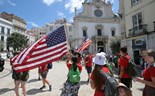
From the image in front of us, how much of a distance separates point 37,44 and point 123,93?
9.56 feet

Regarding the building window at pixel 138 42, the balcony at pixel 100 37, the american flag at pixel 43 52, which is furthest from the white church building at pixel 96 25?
the american flag at pixel 43 52

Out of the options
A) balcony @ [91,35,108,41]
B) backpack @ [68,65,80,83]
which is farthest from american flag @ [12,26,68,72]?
balcony @ [91,35,108,41]

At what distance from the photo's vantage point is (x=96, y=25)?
162ft

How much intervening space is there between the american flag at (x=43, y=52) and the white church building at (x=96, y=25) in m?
42.0

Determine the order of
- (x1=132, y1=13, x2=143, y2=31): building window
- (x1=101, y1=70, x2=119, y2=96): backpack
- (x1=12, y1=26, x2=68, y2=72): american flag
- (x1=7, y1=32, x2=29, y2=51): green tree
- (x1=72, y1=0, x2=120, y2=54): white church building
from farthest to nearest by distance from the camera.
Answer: (x1=7, y1=32, x2=29, y2=51): green tree
(x1=72, y1=0, x2=120, y2=54): white church building
(x1=132, y1=13, x2=143, y2=31): building window
(x1=12, y1=26, x2=68, y2=72): american flag
(x1=101, y1=70, x2=119, y2=96): backpack

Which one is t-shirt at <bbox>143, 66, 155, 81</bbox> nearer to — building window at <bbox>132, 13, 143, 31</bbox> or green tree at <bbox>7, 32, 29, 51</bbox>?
building window at <bbox>132, 13, 143, 31</bbox>

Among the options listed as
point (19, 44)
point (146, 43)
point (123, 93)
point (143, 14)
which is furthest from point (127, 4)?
point (19, 44)

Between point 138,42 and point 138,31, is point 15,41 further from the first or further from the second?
point 138,31

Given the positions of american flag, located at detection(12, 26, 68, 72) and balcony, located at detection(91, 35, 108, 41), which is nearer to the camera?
american flag, located at detection(12, 26, 68, 72)

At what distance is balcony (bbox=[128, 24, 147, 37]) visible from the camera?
19500 millimetres

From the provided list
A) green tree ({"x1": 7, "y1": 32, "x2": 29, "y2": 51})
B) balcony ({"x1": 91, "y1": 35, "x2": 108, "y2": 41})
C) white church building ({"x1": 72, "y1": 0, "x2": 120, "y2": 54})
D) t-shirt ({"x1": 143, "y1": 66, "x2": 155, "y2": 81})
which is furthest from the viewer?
green tree ({"x1": 7, "y1": 32, "x2": 29, "y2": 51})

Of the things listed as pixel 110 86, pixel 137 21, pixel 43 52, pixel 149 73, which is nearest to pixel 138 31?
pixel 137 21

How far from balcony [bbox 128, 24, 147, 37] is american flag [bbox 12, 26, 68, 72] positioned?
52.2 ft

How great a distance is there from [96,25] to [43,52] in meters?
45.3
